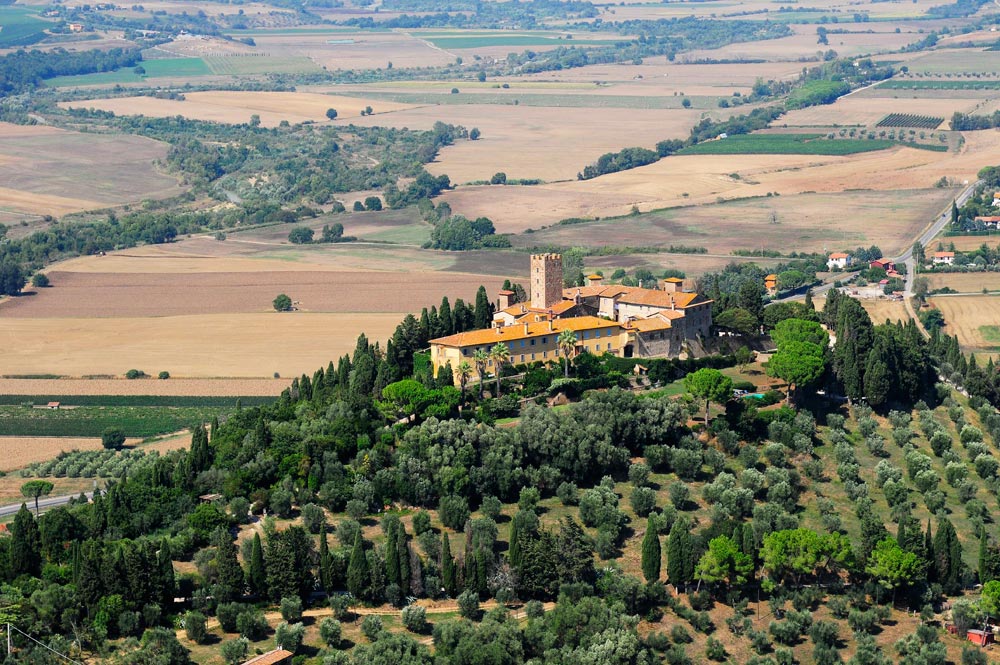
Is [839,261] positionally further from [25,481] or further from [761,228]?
[25,481]

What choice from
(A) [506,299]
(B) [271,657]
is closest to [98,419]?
(A) [506,299]

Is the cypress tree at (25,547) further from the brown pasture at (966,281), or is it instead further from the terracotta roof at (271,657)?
the brown pasture at (966,281)

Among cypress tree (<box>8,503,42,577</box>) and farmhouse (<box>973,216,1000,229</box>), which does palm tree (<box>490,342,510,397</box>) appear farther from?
farmhouse (<box>973,216,1000,229</box>)

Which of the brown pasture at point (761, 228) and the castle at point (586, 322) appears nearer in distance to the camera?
the castle at point (586, 322)

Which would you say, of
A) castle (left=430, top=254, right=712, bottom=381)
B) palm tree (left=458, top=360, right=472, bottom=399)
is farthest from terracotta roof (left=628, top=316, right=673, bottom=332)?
palm tree (left=458, top=360, right=472, bottom=399)

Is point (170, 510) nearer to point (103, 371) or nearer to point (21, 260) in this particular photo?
point (103, 371)

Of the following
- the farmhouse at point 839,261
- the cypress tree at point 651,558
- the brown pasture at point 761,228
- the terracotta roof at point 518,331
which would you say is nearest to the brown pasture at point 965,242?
the brown pasture at point 761,228

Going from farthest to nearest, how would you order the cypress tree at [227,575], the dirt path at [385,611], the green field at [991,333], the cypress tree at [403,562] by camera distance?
the green field at [991,333] < the cypress tree at [403,562] < the cypress tree at [227,575] < the dirt path at [385,611]
